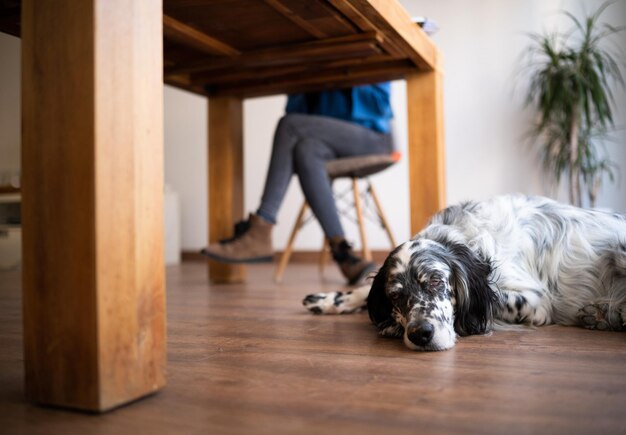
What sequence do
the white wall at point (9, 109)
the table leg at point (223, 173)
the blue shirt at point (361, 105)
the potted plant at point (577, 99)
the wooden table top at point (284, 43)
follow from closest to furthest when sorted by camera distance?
the white wall at point (9, 109) < the wooden table top at point (284, 43) < the blue shirt at point (361, 105) < the table leg at point (223, 173) < the potted plant at point (577, 99)

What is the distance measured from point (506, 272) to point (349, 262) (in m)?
1.23

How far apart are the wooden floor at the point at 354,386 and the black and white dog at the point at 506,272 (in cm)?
7

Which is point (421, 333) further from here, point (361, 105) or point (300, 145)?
point (361, 105)

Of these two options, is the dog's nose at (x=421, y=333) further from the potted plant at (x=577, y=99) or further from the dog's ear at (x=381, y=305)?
the potted plant at (x=577, y=99)

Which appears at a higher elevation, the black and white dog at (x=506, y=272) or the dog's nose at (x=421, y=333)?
the black and white dog at (x=506, y=272)

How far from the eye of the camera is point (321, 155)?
295 centimetres

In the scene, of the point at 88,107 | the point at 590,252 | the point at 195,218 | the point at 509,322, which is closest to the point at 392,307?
the point at 509,322

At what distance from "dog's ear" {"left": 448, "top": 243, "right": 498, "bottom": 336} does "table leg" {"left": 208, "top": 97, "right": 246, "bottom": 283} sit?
1.79m

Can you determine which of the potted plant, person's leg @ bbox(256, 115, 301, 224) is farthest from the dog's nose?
the potted plant

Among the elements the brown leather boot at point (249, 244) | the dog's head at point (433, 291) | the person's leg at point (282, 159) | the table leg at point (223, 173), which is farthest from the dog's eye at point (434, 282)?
the table leg at point (223, 173)

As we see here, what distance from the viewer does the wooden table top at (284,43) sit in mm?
1942

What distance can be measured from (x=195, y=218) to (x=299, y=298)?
3.45 meters

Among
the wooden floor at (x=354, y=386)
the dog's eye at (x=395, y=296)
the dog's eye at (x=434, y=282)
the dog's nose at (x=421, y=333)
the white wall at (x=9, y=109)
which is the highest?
the white wall at (x=9, y=109)

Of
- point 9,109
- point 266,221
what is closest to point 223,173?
point 266,221
